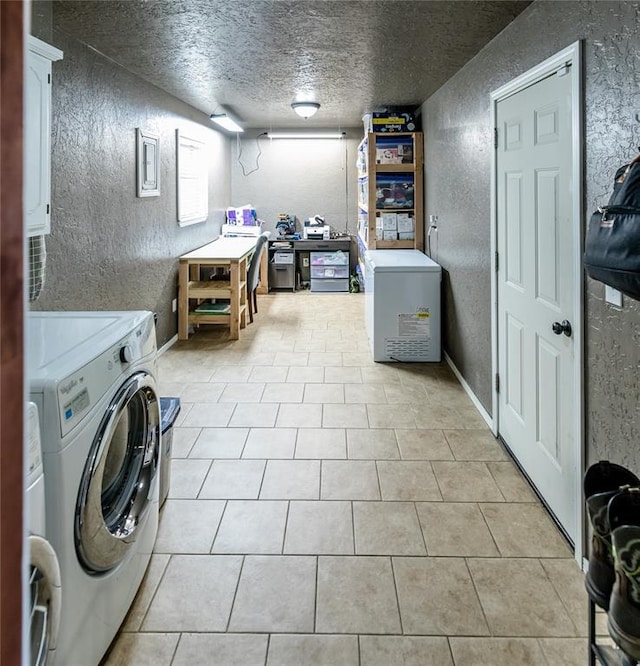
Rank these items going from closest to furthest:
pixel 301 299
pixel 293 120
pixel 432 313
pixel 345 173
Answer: pixel 432 313
pixel 293 120
pixel 301 299
pixel 345 173

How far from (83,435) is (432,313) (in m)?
3.61

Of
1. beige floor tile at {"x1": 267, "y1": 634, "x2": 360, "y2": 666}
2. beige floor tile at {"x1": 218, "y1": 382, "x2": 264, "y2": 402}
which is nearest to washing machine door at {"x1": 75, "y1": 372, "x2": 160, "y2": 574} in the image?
beige floor tile at {"x1": 267, "y1": 634, "x2": 360, "y2": 666}

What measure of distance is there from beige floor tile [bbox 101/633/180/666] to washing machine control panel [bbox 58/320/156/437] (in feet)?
2.62

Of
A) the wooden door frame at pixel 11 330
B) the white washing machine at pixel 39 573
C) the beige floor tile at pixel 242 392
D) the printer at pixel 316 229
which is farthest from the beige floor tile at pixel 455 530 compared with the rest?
the printer at pixel 316 229

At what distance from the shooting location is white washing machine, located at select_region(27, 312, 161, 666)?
131 centimetres

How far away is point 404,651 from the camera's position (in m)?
1.66

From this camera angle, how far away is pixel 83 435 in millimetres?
1400

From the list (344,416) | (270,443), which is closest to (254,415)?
(270,443)

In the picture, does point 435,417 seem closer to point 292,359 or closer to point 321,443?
point 321,443

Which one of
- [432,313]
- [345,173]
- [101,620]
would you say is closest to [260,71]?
[432,313]

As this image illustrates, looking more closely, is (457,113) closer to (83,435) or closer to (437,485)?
(437,485)

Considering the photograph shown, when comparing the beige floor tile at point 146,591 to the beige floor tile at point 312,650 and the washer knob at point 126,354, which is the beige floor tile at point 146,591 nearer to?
the beige floor tile at point 312,650

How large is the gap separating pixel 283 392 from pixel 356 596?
2.20m

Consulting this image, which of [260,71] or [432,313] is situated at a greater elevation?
[260,71]
